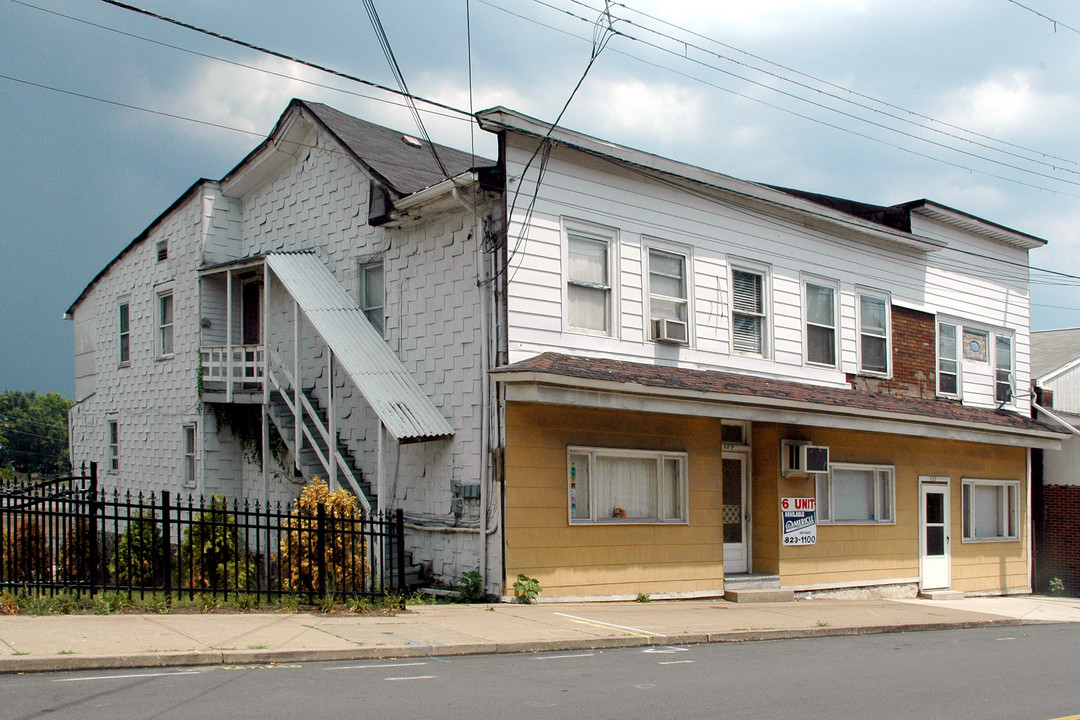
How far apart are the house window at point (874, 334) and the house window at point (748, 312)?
118 inches

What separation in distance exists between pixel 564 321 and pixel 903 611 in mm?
7595

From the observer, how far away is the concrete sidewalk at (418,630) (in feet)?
27.9

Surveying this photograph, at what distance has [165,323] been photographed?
20.8 meters

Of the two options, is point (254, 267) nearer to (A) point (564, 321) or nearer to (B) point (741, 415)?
(A) point (564, 321)

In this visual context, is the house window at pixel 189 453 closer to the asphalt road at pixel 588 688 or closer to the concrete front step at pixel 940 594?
the asphalt road at pixel 588 688

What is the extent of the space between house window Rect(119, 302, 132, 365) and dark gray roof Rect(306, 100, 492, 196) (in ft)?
23.5

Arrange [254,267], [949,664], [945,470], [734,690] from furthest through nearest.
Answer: [945,470] < [254,267] < [949,664] < [734,690]

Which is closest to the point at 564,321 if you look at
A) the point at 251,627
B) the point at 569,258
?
the point at 569,258

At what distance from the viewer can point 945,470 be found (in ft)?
68.7

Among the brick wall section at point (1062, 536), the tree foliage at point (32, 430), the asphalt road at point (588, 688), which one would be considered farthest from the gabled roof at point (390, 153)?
the tree foliage at point (32, 430)

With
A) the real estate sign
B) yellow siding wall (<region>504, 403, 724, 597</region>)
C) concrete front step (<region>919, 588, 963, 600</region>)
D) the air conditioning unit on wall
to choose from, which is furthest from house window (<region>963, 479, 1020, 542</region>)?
yellow siding wall (<region>504, 403, 724, 597</region>)

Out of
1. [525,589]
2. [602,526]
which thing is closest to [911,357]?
[602,526]

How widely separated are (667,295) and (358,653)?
28.6ft

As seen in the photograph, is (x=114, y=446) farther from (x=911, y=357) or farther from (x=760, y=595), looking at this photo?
(x=911, y=357)
